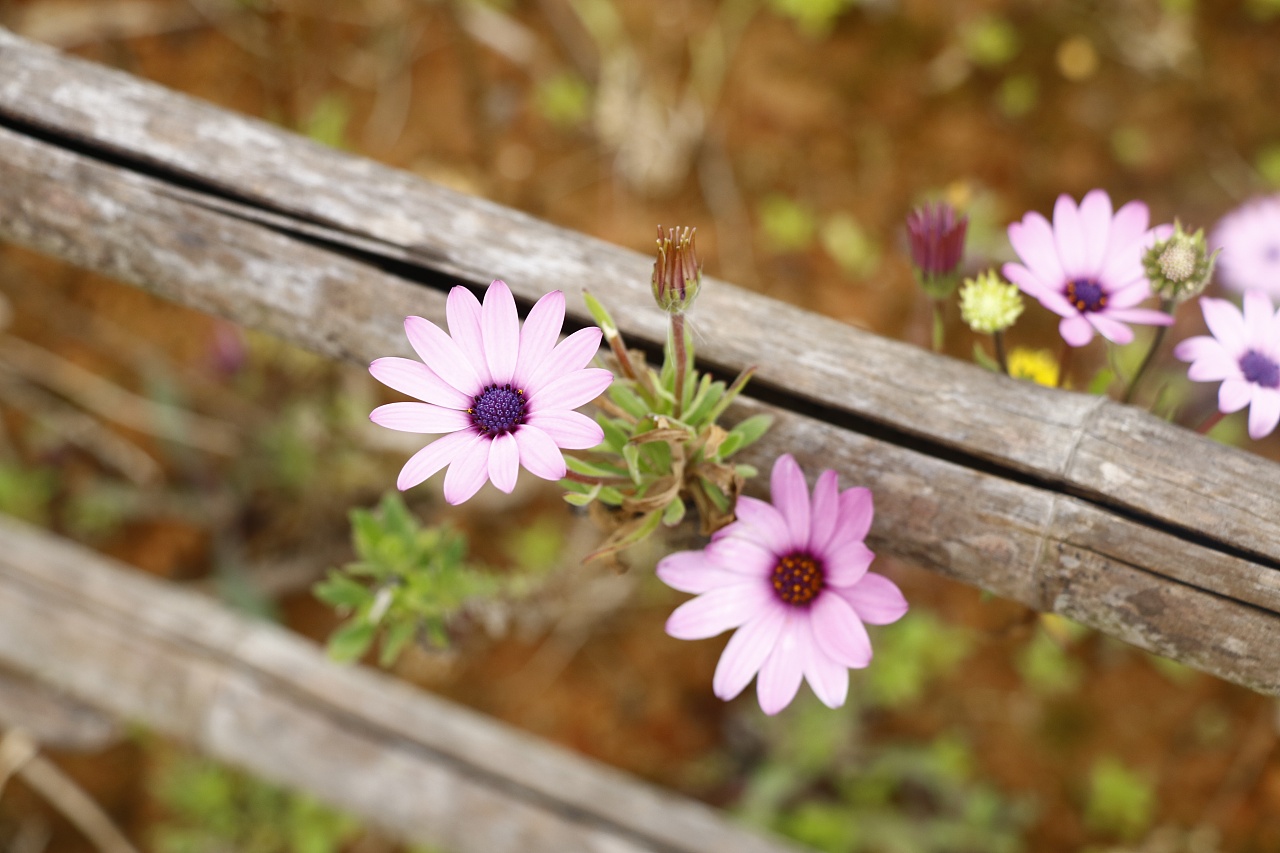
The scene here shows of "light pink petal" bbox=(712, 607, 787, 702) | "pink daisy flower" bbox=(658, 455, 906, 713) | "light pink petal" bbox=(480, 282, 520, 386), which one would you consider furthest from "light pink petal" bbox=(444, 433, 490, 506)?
"light pink petal" bbox=(712, 607, 787, 702)

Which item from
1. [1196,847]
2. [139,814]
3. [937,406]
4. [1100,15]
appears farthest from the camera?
[1100,15]

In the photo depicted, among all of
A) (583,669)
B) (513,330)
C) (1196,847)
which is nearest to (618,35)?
(583,669)

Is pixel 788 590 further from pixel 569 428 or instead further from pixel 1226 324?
pixel 1226 324

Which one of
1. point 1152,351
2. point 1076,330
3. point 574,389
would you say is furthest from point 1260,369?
point 574,389

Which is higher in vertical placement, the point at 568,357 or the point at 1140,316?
the point at 1140,316

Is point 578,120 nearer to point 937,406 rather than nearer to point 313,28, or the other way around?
point 313,28

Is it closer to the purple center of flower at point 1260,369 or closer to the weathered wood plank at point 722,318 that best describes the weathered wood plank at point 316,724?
the weathered wood plank at point 722,318

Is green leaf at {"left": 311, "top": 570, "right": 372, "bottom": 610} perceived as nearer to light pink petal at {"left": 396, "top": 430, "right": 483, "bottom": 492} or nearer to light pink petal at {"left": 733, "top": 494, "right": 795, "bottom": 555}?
light pink petal at {"left": 396, "top": 430, "right": 483, "bottom": 492}
